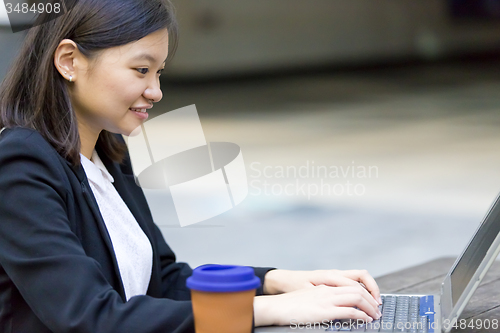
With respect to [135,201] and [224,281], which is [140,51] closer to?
[135,201]

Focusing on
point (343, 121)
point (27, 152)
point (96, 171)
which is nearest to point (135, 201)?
point (96, 171)

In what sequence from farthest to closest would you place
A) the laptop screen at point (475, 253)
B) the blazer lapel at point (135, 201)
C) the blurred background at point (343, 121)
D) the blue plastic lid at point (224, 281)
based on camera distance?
the blurred background at point (343, 121) < the blazer lapel at point (135, 201) < the laptop screen at point (475, 253) < the blue plastic lid at point (224, 281)

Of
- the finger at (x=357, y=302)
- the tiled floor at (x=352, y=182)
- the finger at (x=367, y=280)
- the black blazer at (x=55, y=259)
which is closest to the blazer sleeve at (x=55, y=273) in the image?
the black blazer at (x=55, y=259)

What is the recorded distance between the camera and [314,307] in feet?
2.65

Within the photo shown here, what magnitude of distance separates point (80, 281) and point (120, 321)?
0.07 meters

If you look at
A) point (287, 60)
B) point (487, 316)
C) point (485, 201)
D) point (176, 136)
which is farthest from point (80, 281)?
point (287, 60)

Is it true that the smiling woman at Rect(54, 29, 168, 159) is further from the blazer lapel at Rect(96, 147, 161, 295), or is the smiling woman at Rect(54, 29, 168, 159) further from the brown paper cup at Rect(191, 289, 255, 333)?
the brown paper cup at Rect(191, 289, 255, 333)

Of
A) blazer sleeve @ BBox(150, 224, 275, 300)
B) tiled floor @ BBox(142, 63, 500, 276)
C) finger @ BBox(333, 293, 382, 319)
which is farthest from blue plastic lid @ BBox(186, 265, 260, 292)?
tiled floor @ BBox(142, 63, 500, 276)

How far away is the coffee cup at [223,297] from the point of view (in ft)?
1.90

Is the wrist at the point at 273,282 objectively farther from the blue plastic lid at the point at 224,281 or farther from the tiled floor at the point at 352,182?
the tiled floor at the point at 352,182

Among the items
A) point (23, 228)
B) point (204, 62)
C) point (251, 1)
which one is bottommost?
point (23, 228)

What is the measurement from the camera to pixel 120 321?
74 cm

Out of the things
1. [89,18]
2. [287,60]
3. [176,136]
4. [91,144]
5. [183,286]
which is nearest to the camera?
[89,18]

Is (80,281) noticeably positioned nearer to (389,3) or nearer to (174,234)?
(174,234)
